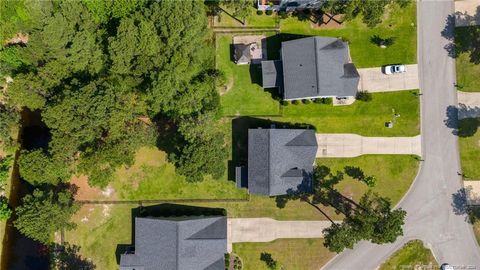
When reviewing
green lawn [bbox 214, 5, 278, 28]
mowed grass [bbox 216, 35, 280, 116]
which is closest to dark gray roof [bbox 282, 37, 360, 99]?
mowed grass [bbox 216, 35, 280, 116]

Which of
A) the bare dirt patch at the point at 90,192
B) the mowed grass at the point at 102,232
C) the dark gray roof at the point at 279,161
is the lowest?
the mowed grass at the point at 102,232

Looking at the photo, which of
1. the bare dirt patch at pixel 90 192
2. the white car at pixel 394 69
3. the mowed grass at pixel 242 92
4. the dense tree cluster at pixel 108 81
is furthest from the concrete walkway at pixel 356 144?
the bare dirt patch at pixel 90 192

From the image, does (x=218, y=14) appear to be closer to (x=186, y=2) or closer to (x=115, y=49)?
(x=186, y=2)

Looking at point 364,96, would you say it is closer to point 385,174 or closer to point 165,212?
point 385,174

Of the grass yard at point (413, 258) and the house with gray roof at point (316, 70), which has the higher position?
the house with gray roof at point (316, 70)

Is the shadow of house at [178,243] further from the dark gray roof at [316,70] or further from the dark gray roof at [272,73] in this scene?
the dark gray roof at [316,70]

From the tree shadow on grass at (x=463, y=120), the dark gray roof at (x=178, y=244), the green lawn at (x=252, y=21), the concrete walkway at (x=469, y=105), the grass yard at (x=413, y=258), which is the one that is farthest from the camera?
the green lawn at (x=252, y=21)
